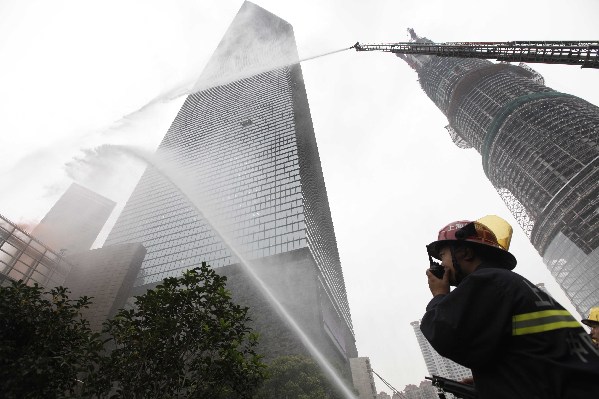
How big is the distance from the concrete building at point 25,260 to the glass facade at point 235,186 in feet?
31.1

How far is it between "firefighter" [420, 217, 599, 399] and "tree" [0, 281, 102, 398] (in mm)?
6712

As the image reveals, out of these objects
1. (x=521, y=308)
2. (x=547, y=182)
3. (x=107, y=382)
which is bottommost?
(x=521, y=308)

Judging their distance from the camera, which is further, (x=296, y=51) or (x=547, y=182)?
(x=296, y=51)

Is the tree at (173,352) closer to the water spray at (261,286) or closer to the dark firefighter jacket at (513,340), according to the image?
the dark firefighter jacket at (513,340)

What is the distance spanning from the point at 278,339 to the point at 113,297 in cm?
1816

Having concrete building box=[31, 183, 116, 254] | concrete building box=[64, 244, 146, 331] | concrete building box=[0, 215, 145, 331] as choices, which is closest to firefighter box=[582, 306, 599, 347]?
concrete building box=[0, 215, 145, 331]

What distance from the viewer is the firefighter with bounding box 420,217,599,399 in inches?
62.4

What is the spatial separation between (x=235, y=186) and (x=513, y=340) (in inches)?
1887

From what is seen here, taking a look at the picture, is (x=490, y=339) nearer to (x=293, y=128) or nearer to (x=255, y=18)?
(x=293, y=128)

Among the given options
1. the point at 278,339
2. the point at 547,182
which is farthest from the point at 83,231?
the point at 547,182

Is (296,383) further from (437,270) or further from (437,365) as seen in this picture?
(437,365)

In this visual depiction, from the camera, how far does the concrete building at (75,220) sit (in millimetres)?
67938

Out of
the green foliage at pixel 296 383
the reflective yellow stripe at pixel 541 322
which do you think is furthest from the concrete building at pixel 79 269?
the reflective yellow stripe at pixel 541 322

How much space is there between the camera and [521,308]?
1788 millimetres
